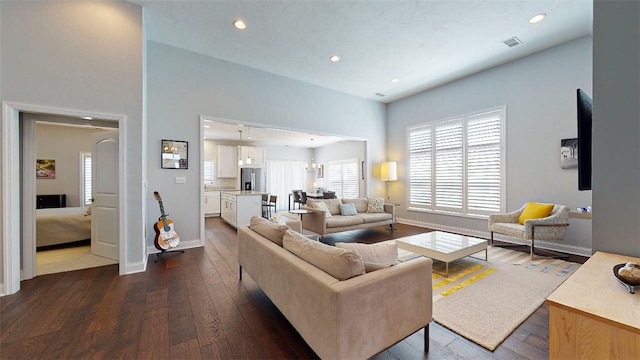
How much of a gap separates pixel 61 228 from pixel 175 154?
229 centimetres

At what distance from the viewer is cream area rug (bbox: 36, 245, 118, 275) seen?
10.5ft

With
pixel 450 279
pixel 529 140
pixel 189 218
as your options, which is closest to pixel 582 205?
pixel 529 140

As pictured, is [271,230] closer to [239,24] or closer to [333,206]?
[239,24]

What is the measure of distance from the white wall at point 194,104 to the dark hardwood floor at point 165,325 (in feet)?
4.56

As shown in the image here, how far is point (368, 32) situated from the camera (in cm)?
362

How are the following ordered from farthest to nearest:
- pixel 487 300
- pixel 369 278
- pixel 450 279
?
pixel 450 279, pixel 487 300, pixel 369 278

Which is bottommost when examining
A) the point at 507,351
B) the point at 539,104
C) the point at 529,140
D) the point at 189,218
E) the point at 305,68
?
the point at 507,351

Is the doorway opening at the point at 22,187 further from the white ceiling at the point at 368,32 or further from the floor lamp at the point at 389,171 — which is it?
the floor lamp at the point at 389,171

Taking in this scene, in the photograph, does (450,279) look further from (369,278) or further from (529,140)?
(529,140)

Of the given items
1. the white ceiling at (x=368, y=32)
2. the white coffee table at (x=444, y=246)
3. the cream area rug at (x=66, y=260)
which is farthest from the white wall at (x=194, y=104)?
the white coffee table at (x=444, y=246)

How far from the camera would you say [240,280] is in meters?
2.88

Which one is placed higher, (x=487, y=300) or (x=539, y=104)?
(x=539, y=104)

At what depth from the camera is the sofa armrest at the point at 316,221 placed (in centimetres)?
455

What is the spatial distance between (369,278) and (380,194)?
572cm
